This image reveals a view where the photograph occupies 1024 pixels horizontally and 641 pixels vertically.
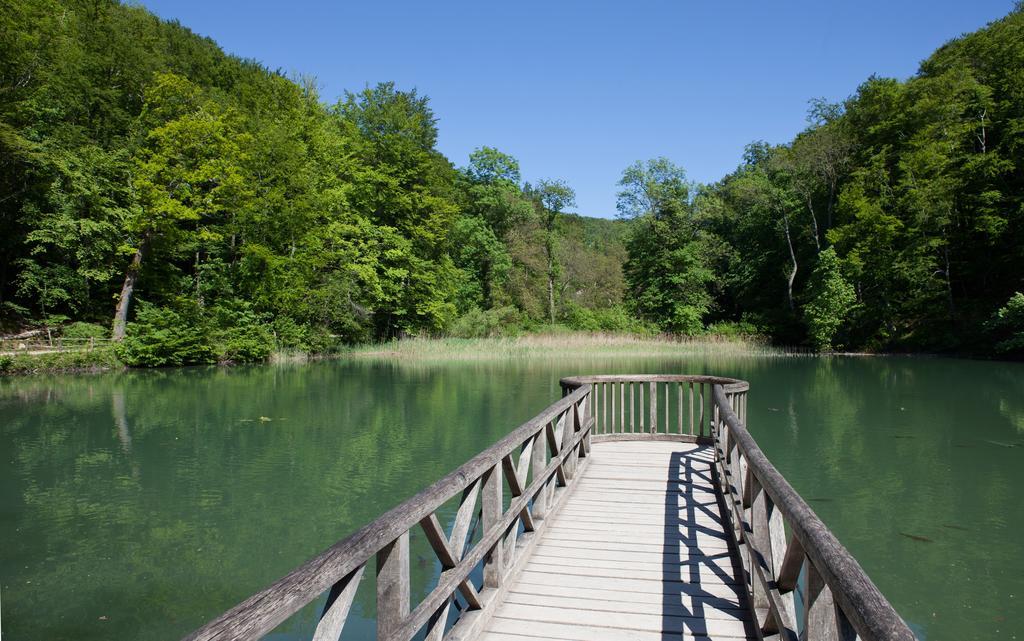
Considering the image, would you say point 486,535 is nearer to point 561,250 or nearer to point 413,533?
point 413,533

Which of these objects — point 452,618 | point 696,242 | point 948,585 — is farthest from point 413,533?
point 696,242

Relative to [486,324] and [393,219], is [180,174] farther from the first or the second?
[486,324]

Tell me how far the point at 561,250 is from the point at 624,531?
45297mm

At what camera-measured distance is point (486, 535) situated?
11.8 feet

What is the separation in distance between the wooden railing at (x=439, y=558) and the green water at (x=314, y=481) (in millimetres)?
2078

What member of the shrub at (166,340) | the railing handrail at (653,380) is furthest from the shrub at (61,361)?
the railing handrail at (653,380)

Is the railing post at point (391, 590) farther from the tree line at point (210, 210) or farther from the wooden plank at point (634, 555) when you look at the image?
the tree line at point (210, 210)

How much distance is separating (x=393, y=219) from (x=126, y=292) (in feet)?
50.3

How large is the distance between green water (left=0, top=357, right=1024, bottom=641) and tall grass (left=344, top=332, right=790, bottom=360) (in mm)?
11609

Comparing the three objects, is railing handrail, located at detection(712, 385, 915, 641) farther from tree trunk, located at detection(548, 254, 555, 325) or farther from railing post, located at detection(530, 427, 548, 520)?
tree trunk, located at detection(548, 254, 555, 325)

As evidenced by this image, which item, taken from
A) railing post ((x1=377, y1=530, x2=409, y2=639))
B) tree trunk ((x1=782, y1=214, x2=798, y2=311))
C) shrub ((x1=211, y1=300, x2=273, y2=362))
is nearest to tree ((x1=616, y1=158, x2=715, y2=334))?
tree trunk ((x1=782, y1=214, x2=798, y2=311))

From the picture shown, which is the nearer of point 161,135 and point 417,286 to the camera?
point 161,135

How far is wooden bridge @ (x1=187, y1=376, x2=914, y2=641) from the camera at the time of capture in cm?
185

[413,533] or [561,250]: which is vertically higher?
[561,250]
